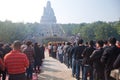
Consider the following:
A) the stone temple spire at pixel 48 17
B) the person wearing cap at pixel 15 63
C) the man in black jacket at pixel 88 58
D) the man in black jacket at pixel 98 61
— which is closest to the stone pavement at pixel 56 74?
the man in black jacket at pixel 88 58

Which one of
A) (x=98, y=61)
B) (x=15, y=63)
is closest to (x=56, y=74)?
(x=98, y=61)

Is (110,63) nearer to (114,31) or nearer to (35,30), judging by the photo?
(114,31)

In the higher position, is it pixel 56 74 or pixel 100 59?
pixel 100 59

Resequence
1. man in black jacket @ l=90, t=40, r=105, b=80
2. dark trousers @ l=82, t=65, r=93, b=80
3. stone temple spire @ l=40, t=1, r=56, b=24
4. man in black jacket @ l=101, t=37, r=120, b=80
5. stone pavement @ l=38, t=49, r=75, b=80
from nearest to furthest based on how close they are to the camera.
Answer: man in black jacket @ l=101, t=37, r=120, b=80
man in black jacket @ l=90, t=40, r=105, b=80
dark trousers @ l=82, t=65, r=93, b=80
stone pavement @ l=38, t=49, r=75, b=80
stone temple spire @ l=40, t=1, r=56, b=24

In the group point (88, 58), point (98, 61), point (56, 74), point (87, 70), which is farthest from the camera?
point (56, 74)

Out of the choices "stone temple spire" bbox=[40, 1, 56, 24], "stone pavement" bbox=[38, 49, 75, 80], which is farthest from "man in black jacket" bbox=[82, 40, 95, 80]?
"stone temple spire" bbox=[40, 1, 56, 24]

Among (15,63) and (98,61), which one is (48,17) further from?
(15,63)

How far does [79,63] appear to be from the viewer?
56.6ft

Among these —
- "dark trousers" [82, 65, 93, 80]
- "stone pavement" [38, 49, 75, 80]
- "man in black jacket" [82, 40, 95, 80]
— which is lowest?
"stone pavement" [38, 49, 75, 80]

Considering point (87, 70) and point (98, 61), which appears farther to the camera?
point (87, 70)

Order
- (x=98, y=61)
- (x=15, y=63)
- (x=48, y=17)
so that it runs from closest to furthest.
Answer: (x=15, y=63) → (x=98, y=61) → (x=48, y=17)

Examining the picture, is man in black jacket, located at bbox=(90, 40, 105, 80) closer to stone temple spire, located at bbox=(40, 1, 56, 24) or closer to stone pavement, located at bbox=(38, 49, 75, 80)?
stone pavement, located at bbox=(38, 49, 75, 80)

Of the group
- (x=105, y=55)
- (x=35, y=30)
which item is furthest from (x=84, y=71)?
(x=35, y=30)

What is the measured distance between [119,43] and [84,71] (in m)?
2.12
